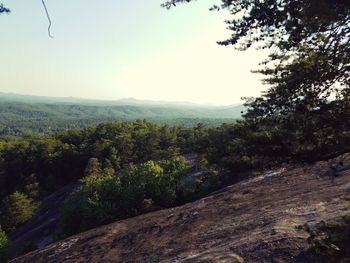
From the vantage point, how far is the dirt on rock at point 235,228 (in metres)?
16.6

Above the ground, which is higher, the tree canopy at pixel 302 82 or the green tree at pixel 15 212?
the tree canopy at pixel 302 82

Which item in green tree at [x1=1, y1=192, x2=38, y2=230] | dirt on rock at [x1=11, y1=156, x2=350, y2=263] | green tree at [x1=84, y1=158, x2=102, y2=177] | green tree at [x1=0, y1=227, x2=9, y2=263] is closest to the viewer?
dirt on rock at [x1=11, y1=156, x2=350, y2=263]

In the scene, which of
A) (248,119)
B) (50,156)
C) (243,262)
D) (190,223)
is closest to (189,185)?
(190,223)

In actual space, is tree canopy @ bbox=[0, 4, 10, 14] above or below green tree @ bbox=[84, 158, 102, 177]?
above

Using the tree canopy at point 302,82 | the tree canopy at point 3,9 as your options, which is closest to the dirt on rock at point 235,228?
the tree canopy at point 302,82

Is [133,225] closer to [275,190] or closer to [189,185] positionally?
[275,190]

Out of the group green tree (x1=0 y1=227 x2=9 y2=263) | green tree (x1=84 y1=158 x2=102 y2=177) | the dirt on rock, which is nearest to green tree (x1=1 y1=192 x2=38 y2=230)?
green tree (x1=84 y1=158 x2=102 y2=177)

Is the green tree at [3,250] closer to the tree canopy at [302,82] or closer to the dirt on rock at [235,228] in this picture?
the dirt on rock at [235,228]

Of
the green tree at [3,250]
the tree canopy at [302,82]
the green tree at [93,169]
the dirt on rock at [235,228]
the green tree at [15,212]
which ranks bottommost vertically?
the green tree at [15,212]

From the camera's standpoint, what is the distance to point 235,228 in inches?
797

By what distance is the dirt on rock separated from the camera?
16.6 m

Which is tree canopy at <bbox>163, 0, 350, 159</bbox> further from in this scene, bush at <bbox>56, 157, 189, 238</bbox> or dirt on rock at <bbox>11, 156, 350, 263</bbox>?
bush at <bbox>56, 157, 189, 238</bbox>

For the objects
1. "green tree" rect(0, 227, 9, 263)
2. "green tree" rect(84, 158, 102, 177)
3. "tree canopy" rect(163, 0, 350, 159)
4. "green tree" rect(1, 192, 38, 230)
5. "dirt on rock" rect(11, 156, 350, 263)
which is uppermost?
"tree canopy" rect(163, 0, 350, 159)

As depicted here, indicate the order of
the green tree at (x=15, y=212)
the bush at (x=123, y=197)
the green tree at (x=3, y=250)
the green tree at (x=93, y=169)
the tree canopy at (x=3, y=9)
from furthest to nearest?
the green tree at (x=93, y=169) → the green tree at (x=15, y=212) → the green tree at (x=3, y=250) → the bush at (x=123, y=197) → the tree canopy at (x=3, y=9)
